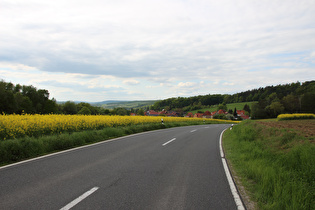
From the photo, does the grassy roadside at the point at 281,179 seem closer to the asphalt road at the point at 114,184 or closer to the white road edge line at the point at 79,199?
the asphalt road at the point at 114,184

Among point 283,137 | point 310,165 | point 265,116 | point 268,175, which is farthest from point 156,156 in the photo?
point 265,116

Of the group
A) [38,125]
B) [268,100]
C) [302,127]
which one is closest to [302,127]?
[302,127]

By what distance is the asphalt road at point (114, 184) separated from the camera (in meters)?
3.36

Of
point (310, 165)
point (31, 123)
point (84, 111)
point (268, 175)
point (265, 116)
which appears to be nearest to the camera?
point (268, 175)

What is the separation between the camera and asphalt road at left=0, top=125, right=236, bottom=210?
3.36 metres

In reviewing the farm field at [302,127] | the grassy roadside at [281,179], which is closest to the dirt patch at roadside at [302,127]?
the farm field at [302,127]

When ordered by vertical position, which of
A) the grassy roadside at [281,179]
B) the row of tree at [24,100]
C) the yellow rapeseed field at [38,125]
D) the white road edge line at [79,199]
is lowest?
the grassy roadside at [281,179]

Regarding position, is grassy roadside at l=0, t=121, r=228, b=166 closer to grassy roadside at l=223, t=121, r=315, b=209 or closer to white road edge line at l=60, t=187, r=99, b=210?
white road edge line at l=60, t=187, r=99, b=210

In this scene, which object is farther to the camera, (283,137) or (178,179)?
(283,137)

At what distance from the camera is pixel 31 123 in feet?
31.0

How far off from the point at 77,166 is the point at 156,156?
9.14 ft

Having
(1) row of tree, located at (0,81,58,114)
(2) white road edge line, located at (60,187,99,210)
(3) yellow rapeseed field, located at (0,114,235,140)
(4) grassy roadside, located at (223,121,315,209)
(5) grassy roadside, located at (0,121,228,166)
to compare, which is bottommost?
(4) grassy roadside, located at (223,121,315,209)

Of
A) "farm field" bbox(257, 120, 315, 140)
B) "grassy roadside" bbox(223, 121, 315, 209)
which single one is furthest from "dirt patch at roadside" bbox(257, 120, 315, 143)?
"grassy roadside" bbox(223, 121, 315, 209)

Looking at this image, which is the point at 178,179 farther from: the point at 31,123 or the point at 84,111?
the point at 84,111
